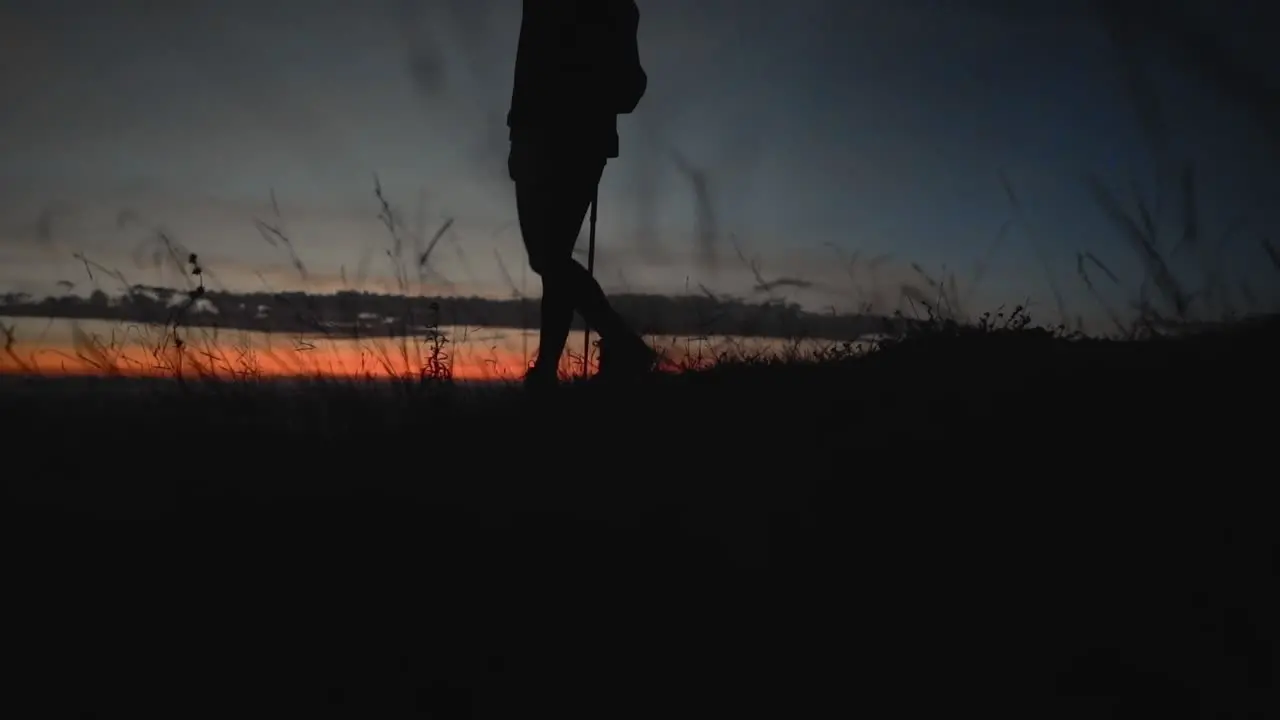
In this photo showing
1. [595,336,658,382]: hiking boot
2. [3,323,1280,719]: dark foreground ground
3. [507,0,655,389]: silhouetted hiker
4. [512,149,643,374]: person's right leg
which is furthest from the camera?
[595,336,658,382]: hiking boot

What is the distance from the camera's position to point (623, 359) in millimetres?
5742

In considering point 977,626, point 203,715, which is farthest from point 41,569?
point 977,626

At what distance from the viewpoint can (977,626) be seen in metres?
2.33

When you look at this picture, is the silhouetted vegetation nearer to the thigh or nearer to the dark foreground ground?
the dark foreground ground

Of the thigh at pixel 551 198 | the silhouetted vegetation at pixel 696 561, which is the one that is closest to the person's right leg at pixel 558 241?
the thigh at pixel 551 198

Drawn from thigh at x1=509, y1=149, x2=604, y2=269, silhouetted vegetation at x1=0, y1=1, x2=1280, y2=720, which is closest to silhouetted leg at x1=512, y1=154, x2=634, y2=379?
thigh at x1=509, y1=149, x2=604, y2=269

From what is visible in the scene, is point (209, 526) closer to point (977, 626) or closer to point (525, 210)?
point (977, 626)

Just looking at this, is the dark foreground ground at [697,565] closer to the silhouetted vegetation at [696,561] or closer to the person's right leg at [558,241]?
the silhouetted vegetation at [696,561]

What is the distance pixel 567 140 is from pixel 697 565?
134 inches

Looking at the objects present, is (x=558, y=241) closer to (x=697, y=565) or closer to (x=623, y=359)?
(x=623, y=359)

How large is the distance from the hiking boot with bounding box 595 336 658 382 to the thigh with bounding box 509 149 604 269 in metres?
0.62

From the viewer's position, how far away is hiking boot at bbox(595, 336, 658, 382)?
573 cm

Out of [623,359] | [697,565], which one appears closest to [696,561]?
[697,565]

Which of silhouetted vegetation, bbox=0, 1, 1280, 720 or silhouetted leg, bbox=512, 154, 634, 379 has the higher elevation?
silhouetted leg, bbox=512, 154, 634, 379
